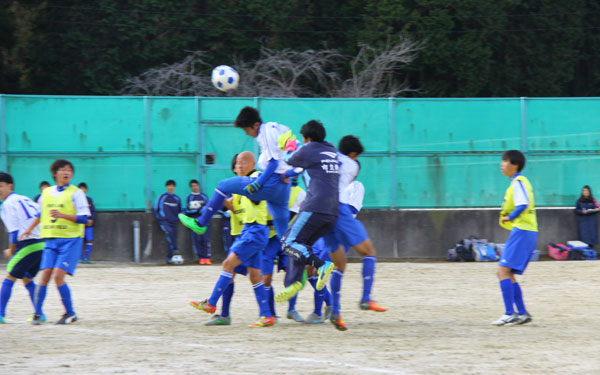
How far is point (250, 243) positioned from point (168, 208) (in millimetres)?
8549

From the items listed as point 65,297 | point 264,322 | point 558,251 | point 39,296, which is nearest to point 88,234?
point 39,296

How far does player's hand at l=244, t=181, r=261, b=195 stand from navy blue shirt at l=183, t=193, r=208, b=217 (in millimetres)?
8518

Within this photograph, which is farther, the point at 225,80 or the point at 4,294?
the point at 225,80

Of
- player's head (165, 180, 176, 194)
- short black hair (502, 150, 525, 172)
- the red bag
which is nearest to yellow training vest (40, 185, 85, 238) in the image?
short black hair (502, 150, 525, 172)

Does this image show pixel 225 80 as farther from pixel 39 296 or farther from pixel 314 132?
pixel 314 132

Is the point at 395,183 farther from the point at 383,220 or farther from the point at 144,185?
the point at 144,185

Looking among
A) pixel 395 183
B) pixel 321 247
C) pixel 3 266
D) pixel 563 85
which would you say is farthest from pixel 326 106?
pixel 563 85

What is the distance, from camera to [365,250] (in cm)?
862

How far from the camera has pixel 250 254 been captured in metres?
8.34

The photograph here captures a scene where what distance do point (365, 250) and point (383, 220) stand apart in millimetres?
8814

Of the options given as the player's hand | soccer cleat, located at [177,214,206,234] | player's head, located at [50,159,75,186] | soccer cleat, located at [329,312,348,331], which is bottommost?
soccer cleat, located at [329,312,348,331]

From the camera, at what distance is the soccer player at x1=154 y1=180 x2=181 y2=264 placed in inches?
652

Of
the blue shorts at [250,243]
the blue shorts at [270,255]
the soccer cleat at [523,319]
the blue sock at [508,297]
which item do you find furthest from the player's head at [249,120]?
the soccer cleat at [523,319]

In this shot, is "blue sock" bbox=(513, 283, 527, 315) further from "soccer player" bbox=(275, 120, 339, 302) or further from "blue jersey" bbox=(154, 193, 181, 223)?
"blue jersey" bbox=(154, 193, 181, 223)
